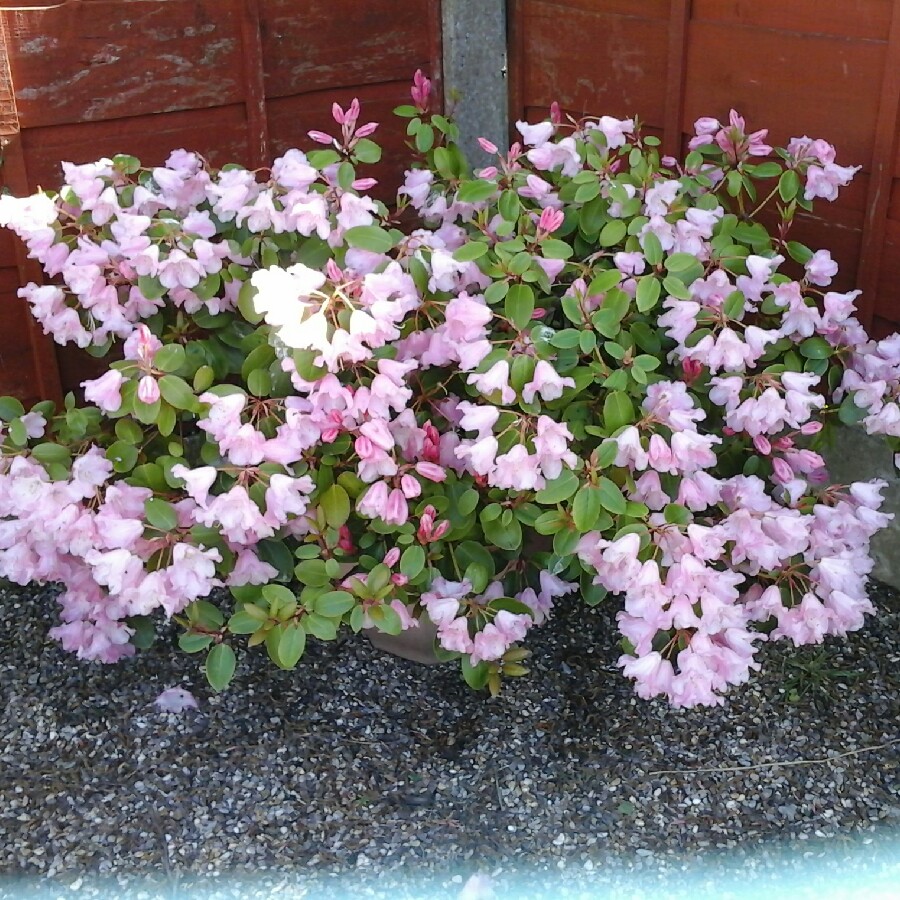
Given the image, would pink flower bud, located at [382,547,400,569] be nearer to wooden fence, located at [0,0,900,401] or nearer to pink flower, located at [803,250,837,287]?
pink flower, located at [803,250,837,287]

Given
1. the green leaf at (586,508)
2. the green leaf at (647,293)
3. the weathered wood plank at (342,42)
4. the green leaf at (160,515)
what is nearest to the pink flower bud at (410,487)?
the green leaf at (586,508)

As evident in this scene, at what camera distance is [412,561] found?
156 centimetres

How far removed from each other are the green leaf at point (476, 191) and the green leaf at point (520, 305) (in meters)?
0.20

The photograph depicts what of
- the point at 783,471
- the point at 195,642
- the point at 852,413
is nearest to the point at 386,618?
the point at 195,642

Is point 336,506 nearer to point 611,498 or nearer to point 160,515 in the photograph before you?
point 160,515

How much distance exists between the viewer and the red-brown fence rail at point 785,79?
1939mm

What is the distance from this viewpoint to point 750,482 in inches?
64.1

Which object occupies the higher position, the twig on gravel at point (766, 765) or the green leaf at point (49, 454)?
the green leaf at point (49, 454)

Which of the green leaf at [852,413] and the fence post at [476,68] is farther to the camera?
the fence post at [476,68]

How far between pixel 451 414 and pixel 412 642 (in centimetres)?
54

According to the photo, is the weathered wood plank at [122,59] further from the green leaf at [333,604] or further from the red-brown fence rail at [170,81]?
the green leaf at [333,604]

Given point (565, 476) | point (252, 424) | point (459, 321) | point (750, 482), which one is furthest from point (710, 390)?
point (252, 424)

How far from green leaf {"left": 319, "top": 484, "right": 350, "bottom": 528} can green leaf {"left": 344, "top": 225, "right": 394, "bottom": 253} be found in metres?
0.36

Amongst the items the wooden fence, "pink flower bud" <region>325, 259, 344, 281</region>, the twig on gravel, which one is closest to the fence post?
the wooden fence
